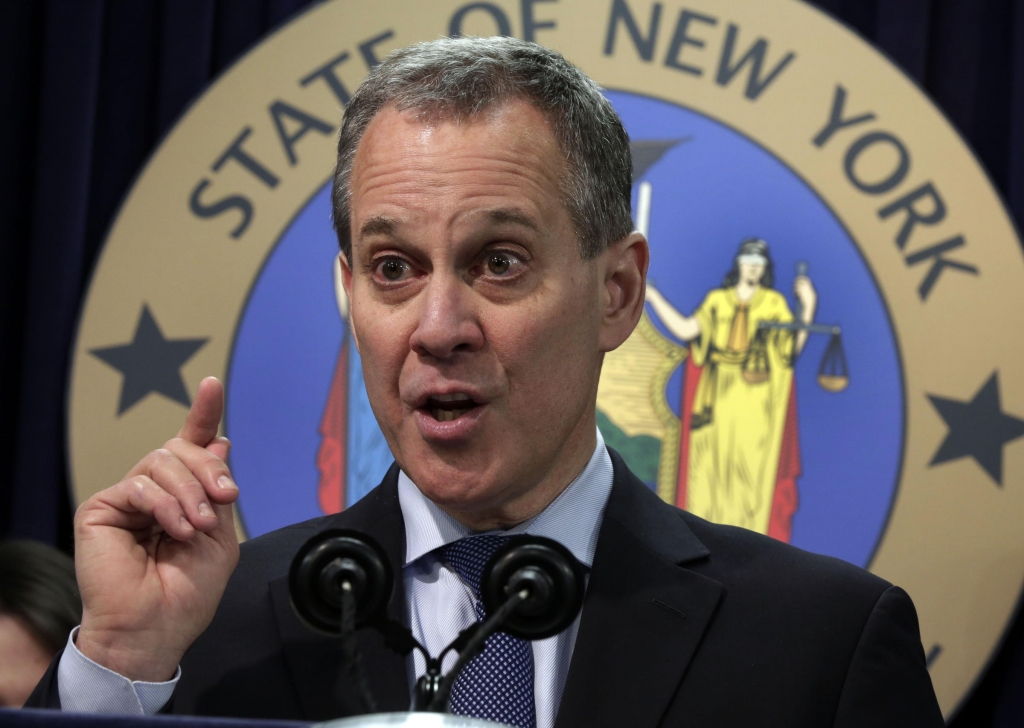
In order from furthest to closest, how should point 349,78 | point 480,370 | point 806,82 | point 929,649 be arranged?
point 349,78, point 806,82, point 929,649, point 480,370

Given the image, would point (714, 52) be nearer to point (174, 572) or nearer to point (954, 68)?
point (954, 68)

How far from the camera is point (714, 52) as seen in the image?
2.35 metres

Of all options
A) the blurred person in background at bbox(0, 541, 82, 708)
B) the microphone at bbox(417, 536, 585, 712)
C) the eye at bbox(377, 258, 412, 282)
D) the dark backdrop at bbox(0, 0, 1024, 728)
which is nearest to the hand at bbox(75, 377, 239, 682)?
the eye at bbox(377, 258, 412, 282)

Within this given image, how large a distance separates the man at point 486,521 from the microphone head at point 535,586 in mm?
378

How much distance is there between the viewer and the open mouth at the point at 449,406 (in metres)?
1.19

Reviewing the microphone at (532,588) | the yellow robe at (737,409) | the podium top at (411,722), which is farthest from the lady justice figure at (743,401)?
the podium top at (411,722)

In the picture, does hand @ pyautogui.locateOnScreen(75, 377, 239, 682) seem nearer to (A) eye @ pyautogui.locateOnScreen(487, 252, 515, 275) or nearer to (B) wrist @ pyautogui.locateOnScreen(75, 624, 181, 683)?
(B) wrist @ pyautogui.locateOnScreen(75, 624, 181, 683)

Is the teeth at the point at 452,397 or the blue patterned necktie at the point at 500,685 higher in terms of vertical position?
the teeth at the point at 452,397

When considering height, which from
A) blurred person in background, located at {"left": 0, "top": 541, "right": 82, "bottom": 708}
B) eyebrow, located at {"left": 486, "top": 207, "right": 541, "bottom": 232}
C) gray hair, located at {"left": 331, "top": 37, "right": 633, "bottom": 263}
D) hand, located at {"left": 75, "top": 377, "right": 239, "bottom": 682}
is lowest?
blurred person in background, located at {"left": 0, "top": 541, "right": 82, "bottom": 708}

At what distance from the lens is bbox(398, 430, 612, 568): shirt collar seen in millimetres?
1302

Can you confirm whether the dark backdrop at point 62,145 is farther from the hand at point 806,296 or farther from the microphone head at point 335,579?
the microphone head at point 335,579

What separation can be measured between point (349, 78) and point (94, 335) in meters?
0.77

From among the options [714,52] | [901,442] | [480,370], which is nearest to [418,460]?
[480,370]

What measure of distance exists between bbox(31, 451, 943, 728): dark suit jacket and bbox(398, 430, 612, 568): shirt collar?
16 millimetres
